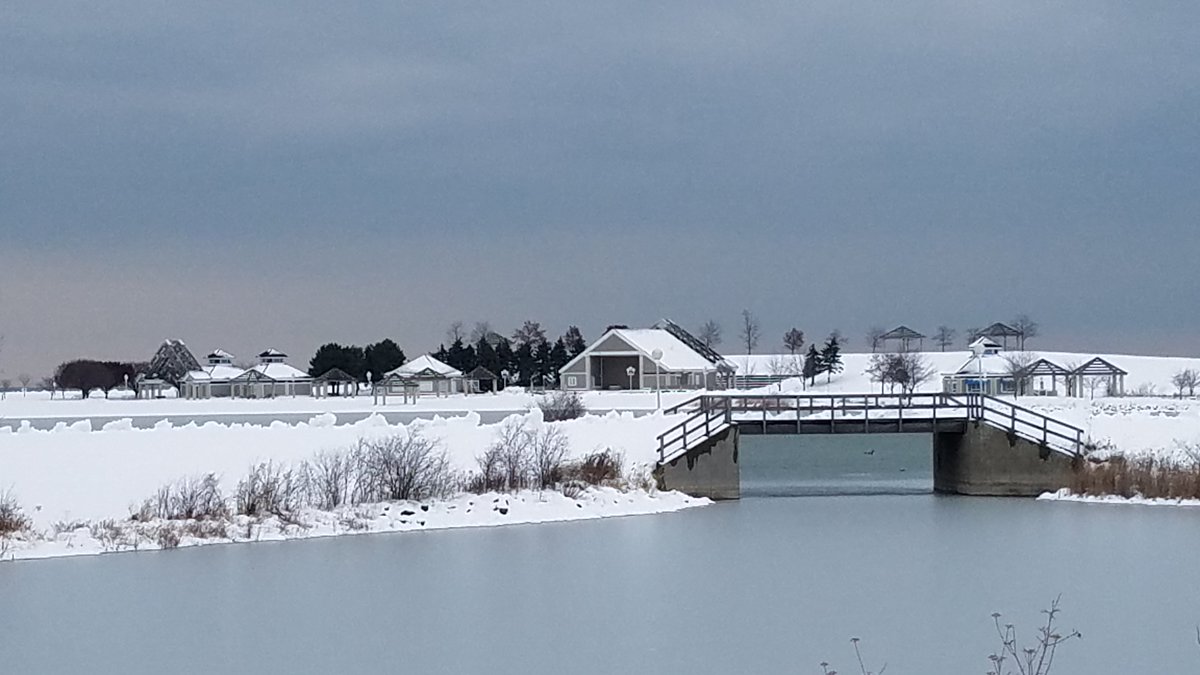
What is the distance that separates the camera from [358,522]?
3175 cm

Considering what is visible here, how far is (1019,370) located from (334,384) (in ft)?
144

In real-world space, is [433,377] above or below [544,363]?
below

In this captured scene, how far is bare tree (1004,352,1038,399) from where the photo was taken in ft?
303

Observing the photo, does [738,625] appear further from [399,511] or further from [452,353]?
[452,353]

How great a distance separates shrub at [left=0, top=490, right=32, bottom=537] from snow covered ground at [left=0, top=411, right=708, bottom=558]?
0.34 meters

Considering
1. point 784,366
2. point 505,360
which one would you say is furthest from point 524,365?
point 784,366

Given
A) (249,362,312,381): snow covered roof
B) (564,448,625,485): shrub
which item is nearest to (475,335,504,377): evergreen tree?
(249,362,312,381): snow covered roof

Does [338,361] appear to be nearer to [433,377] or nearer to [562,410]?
[433,377]

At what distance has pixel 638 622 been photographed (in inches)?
798

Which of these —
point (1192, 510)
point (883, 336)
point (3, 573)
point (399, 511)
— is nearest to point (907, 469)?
point (1192, 510)

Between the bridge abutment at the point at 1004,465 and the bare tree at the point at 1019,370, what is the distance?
4134 centimetres

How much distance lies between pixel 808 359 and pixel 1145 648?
10020 cm

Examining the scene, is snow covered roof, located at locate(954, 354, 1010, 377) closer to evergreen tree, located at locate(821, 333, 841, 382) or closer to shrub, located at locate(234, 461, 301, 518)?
evergreen tree, located at locate(821, 333, 841, 382)

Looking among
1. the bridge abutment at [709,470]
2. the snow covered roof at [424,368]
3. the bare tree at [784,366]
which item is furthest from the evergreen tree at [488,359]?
the bridge abutment at [709,470]
